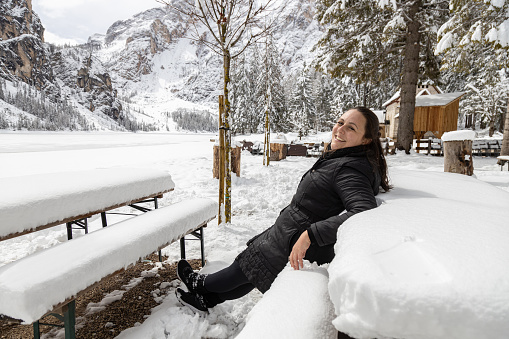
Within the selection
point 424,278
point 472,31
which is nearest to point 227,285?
point 424,278

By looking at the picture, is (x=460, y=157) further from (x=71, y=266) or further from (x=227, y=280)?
(x=71, y=266)

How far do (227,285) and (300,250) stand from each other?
3.14 ft

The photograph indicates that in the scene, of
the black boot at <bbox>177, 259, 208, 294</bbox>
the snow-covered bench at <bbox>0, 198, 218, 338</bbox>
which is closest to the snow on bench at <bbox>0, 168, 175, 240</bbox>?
the snow-covered bench at <bbox>0, 198, 218, 338</bbox>

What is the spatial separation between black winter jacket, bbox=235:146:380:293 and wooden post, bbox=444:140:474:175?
408cm

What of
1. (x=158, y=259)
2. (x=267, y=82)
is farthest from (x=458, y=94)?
(x=158, y=259)

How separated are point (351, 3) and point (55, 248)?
13.5 m

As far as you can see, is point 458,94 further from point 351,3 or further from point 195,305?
point 195,305

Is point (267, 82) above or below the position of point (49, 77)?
below

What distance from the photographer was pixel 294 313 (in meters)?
1.25

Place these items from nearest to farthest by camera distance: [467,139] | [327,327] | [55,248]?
[327,327]
[55,248]
[467,139]

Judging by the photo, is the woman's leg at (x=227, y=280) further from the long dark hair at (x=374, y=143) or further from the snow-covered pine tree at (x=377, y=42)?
the snow-covered pine tree at (x=377, y=42)

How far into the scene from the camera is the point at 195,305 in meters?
2.55

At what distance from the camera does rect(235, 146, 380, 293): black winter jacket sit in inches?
66.5

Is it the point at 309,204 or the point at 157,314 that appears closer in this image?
the point at 309,204
